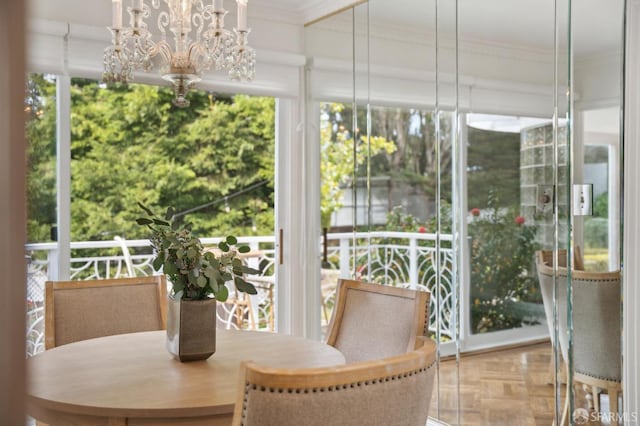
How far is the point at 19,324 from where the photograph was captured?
0.46 metres

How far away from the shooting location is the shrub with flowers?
8.86 feet

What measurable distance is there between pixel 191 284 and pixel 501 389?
5.40 feet

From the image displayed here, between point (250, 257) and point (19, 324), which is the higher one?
point (19, 324)

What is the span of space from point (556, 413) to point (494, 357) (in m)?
0.40

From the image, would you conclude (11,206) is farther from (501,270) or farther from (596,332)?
(501,270)

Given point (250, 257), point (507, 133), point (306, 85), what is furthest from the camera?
point (250, 257)

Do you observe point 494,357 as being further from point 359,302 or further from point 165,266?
point 165,266

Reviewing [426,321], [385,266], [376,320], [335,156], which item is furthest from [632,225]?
[335,156]

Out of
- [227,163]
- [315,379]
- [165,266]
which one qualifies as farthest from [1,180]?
[227,163]

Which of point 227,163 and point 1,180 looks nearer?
point 1,180

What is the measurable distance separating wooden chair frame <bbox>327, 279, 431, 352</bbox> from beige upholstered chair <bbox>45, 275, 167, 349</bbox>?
30.3 inches

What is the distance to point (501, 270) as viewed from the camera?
2.84 meters

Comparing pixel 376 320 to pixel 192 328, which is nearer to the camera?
pixel 192 328

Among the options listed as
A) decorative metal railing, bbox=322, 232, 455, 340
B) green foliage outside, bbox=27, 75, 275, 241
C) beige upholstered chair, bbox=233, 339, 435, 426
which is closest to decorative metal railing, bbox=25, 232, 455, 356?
decorative metal railing, bbox=322, 232, 455, 340
